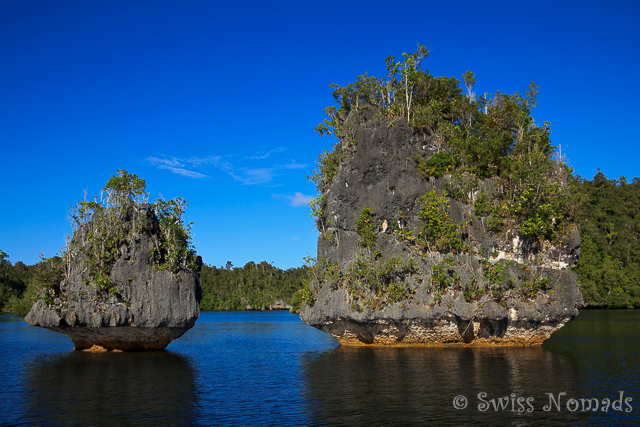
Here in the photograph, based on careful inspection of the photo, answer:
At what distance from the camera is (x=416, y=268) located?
3045cm

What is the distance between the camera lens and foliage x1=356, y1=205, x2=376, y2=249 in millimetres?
32688

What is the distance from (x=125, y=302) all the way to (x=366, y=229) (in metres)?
16.6

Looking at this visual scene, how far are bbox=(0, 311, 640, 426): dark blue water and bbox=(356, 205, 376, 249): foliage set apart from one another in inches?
289

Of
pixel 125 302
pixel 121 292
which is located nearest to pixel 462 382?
pixel 125 302

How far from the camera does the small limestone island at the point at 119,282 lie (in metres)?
28.4

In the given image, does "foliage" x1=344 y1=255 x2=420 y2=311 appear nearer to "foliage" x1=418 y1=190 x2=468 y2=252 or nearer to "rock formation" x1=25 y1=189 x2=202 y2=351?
"foliage" x1=418 y1=190 x2=468 y2=252

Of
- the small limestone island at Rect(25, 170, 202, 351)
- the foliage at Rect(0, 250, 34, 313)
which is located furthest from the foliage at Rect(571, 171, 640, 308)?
the foliage at Rect(0, 250, 34, 313)

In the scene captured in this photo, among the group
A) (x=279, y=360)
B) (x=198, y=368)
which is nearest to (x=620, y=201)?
(x=279, y=360)

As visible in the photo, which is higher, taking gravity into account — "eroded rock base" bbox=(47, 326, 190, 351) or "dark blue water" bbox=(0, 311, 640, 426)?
"eroded rock base" bbox=(47, 326, 190, 351)

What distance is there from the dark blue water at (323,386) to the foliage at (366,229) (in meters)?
7.33

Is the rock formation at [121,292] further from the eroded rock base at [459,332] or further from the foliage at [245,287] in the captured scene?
the foliage at [245,287]

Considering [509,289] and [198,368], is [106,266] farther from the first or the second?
[509,289]

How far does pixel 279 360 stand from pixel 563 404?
1632 cm

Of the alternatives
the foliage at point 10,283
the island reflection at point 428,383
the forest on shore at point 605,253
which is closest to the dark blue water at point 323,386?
the island reflection at point 428,383
